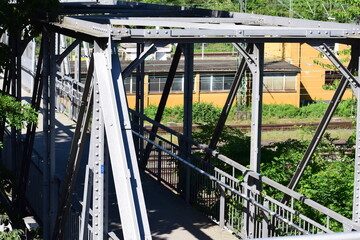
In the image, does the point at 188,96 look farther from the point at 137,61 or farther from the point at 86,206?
the point at 137,61

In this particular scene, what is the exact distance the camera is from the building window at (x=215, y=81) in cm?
3912

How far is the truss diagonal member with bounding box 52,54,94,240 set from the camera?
9.16 m

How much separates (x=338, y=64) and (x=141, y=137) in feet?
11.2

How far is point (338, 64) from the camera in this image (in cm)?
902

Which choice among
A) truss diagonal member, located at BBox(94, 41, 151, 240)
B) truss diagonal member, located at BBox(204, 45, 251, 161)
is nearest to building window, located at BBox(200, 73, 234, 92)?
truss diagonal member, located at BBox(204, 45, 251, 161)

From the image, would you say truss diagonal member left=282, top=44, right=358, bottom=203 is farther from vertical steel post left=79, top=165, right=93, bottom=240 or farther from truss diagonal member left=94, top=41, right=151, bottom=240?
vertical steel post left=79, top=165, right=93, bottom=240

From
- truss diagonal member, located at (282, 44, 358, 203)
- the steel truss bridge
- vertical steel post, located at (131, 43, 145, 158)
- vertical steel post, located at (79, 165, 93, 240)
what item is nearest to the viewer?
the steel truss bridge

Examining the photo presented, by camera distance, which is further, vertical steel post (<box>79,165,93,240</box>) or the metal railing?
the metal railing

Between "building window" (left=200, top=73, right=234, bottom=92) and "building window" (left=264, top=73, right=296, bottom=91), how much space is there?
86.0 inches

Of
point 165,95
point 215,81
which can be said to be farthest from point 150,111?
point 165,95

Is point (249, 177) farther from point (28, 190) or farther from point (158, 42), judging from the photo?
point (28, 190)

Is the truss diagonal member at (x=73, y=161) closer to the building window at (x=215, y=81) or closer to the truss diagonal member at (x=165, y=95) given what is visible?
the truss diagonal member at (x=165, y=95)

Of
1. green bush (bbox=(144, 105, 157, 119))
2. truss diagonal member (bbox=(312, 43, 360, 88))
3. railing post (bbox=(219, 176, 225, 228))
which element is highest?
truss diagonal member (bbox=(312, 43, 360, 88))

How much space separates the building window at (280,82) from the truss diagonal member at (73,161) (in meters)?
30.0
